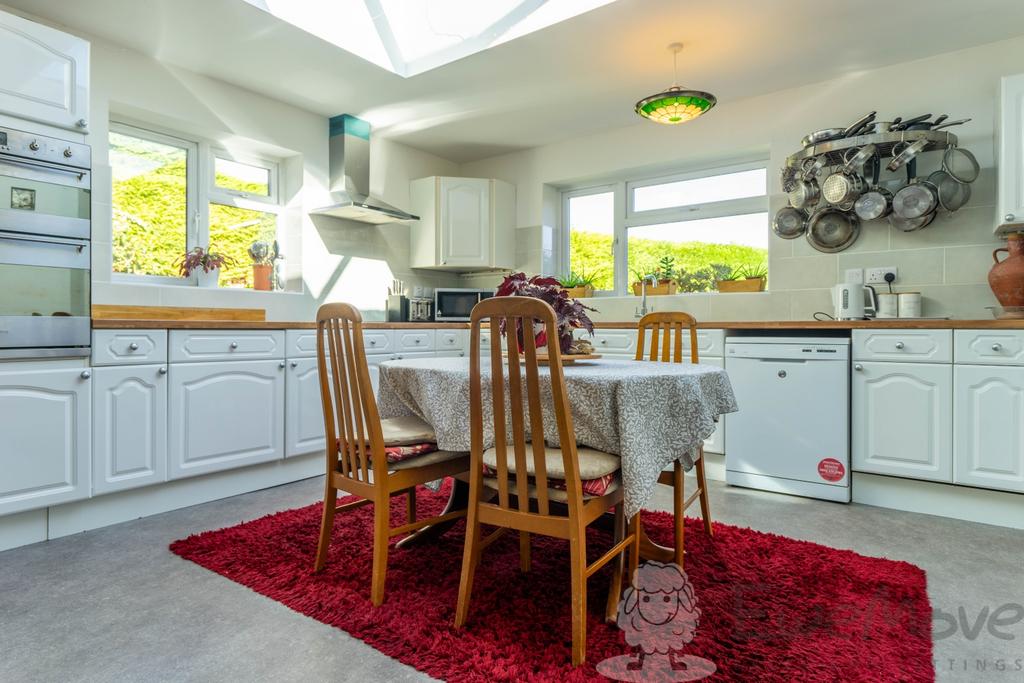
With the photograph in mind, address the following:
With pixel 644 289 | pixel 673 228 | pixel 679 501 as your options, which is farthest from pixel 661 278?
pixel 679 501

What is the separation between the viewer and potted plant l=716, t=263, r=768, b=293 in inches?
152

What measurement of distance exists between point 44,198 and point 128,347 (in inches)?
25.8

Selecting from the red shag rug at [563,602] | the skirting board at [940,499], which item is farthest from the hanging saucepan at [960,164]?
the red shag rug at [563,602]

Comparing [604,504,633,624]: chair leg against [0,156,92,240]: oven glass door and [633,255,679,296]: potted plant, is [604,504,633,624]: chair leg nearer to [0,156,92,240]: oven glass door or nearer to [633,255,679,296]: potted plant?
[0,156,92,240]: oven glass door

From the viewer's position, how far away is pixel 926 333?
272 cm

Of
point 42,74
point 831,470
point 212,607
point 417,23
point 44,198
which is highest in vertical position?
point 417,23

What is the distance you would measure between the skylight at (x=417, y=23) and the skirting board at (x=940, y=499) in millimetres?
2644

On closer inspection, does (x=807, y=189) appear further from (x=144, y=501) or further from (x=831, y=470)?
(x=144, y=501)

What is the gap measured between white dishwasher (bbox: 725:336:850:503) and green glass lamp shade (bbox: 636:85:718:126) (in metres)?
1.20

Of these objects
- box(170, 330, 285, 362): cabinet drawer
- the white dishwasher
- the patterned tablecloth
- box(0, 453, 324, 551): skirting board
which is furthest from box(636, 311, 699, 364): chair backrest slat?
box(0, 453, 324, 551): skirting board

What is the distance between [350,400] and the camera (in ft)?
6.31

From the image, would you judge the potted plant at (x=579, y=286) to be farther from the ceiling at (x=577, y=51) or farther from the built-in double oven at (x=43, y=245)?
the built-in double oven at (x=43, y=245)

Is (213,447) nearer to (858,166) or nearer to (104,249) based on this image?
(104,249)

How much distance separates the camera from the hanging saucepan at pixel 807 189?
135 inches
